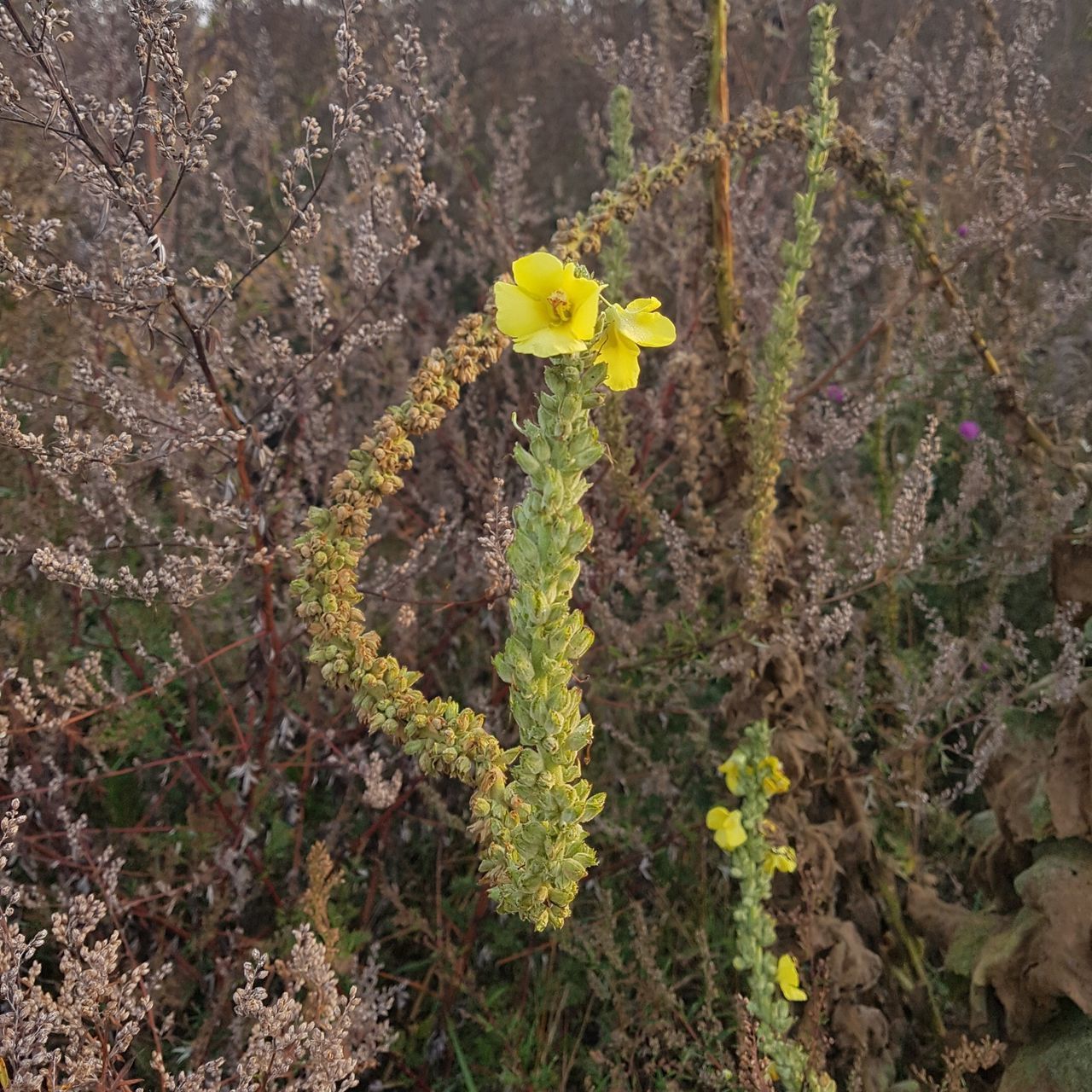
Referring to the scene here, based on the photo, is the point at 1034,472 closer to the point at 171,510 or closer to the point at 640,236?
the point at 640,236

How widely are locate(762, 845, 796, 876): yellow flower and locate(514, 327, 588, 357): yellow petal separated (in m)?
1.18

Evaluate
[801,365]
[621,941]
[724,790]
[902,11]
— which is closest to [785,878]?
[724,790]

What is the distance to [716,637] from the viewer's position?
6.79ft

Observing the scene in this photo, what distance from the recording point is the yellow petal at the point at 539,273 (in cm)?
85

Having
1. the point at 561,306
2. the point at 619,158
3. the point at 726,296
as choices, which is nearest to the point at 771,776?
the point at 726,296

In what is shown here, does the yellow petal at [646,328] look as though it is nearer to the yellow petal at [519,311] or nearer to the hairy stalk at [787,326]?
the yellow petal at [519,311]

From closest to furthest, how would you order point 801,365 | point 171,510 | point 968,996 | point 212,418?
point 212,418
point 968,996
point 171,510
point 801,365

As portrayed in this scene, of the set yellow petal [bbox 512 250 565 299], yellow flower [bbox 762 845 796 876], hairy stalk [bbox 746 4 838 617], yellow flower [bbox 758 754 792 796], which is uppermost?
hairy stalk [bbox 746 4 838 617]

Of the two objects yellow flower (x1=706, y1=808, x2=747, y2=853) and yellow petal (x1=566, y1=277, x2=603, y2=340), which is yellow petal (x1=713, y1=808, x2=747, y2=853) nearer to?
yellow flower (x1=706, y1=808, x2=747, y2=853)

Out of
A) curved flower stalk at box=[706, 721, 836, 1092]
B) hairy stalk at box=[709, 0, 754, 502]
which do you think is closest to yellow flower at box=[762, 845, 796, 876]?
curved flower stalk at box=[706, 721, 836, 1092]

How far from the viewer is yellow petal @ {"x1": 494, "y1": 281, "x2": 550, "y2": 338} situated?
0.84 meters

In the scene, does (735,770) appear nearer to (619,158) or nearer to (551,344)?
(551,344)

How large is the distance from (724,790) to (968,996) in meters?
0.66

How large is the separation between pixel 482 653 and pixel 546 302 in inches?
68.6
